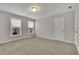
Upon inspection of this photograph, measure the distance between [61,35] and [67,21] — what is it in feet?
3.33

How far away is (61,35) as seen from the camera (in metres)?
4.85

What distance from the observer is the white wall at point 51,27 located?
169 inches

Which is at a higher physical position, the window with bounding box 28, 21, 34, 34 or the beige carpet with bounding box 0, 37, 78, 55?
the window with bounding box 28, 21, 34, 34

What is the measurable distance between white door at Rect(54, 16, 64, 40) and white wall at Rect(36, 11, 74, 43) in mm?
261

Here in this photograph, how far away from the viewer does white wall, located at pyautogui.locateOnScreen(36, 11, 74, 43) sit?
4282 mm

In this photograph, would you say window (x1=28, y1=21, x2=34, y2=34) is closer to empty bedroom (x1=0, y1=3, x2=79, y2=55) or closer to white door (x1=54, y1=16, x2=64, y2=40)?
empty bedroom (x1=0, y1=3, x2=79, y2=55)

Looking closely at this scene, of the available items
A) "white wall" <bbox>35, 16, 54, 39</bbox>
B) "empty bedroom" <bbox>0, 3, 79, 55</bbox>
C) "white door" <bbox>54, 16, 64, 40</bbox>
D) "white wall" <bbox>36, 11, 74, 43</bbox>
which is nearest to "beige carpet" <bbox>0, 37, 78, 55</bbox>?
"empty bedroom" <bbox>0, 3, 79, 55</bbox>

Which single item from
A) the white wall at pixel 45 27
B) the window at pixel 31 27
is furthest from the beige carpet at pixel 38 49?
the window at pixel 31 27

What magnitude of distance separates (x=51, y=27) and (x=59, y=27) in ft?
2.60

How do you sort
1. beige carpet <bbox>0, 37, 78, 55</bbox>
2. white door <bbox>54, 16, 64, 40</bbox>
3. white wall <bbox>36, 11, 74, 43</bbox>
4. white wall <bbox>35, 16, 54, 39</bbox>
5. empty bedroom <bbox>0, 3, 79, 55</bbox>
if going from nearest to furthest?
1. beige carpet <bbox>0, 37, 78, 55</bbox>
2. empty bedroom <bbox>0, 3, 79, 55</bbox>
3. white wall <bbox>36, 11, 74, 43</bbox>
4. white door <bbox>54, 16, 64, 40</bbox>
5. white wall <bbox>35, 16, 54, 39</bbox>

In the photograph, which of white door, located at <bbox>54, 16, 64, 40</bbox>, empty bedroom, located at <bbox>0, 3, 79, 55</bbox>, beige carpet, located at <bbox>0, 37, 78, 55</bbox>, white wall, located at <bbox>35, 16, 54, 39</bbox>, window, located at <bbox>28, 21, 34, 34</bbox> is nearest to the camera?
beige carpet, located at <bbox>0, 37, 78, 55</bbox>

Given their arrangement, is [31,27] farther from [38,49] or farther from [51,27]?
[38,49]

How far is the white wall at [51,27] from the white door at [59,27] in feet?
0.86

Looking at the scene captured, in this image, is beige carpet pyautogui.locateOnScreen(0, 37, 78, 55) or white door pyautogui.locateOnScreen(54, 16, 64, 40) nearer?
beige carpet pyautogui.locateOnScreen(0, 37, 78, 55)
